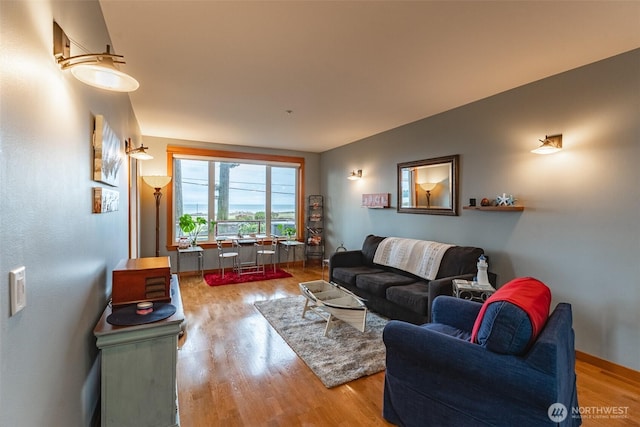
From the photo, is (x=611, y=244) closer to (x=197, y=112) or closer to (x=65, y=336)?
(x=65, y=336)

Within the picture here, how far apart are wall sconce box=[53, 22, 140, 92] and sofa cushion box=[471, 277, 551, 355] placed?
201 centimetres

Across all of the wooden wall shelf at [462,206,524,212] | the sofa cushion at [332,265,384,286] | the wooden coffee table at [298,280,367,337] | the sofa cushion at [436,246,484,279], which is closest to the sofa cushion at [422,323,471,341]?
the wooden coffee table at [298,280,367,337]

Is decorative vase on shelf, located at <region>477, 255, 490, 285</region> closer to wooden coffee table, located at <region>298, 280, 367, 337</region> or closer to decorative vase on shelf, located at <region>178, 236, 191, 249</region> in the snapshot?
wooden coffee table, located at <region>298, 280, 367, 337</region>

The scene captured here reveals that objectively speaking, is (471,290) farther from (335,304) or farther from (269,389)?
(269,389)

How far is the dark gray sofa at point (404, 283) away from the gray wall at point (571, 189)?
1.11 ft

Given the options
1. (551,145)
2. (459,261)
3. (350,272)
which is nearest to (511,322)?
(459,261)

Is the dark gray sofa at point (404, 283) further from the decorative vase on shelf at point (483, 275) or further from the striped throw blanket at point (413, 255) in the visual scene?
the decorative vase on shelf at point (483, 275)

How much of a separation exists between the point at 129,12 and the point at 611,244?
4001 millimetres

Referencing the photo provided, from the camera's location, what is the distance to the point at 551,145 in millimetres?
2703

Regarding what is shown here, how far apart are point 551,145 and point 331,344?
2768 millimetres

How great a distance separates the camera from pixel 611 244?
244 centimetres

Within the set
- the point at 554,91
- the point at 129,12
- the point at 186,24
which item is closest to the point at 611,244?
the point at 554,91

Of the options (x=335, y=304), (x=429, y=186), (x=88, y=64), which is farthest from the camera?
(x=429, y=186)

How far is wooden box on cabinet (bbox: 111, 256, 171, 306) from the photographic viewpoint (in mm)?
1866
